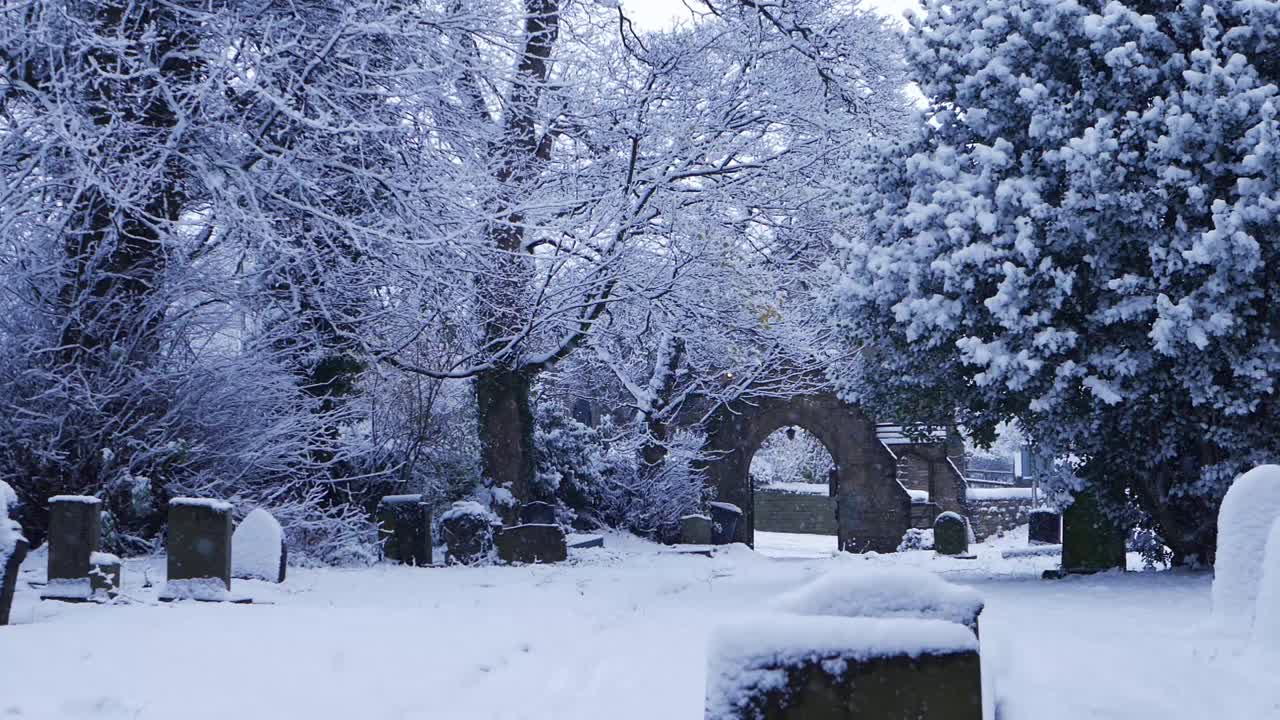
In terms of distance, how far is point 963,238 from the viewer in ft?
33.1

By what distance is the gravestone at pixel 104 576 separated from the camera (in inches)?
277

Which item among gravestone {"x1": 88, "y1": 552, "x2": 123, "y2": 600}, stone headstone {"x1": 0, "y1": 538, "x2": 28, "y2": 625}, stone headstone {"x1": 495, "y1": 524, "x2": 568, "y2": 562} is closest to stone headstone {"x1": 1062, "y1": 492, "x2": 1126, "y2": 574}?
stone headstone {"x1": 495, "y1": 524, "x2": 568, "y2": 562}

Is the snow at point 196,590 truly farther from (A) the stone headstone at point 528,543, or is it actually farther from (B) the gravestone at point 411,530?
(A) the stone headstone at point 528,543

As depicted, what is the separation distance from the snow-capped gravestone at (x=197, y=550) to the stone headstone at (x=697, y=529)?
11.9 metres

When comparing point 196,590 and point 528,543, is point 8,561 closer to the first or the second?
point 196,590

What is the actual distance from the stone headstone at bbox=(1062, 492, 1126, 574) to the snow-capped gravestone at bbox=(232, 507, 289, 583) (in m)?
8.55

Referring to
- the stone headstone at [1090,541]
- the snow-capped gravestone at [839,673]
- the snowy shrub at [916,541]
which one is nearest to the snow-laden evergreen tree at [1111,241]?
the stone headstone at [1090,541]

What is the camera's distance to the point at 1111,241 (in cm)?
972

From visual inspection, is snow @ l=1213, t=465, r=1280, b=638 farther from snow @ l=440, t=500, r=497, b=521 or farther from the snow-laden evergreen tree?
snow @ l=440, t=500, r=497, b=521

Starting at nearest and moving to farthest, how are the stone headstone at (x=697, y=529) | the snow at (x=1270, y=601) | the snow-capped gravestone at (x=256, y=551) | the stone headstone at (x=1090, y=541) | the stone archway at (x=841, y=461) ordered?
the snow at (x=1270, y=601) < the snow-capped gravestone at (x=256, y=551) < the stone headstone at (x=1090, y=541) < the stone headstone at (x=697, y=529) < the stone archway at (x=841, y=461)

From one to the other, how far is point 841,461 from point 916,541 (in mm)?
2932

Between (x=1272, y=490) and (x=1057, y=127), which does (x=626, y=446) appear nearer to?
(x=1057, y=127)

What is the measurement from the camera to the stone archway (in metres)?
26.6

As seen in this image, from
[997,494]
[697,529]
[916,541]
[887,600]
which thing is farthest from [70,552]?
[997,494]
